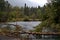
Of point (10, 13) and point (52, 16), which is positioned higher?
point (52, 16)

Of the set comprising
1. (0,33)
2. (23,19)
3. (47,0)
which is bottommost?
(23,19)

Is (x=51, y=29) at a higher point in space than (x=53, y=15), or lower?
lower

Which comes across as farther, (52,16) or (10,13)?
(10,13)

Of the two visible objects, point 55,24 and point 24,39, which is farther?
point 55,24

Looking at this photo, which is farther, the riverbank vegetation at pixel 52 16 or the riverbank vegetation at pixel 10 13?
the riverbank vegetation at pixel 10 13

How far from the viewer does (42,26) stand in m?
15.8

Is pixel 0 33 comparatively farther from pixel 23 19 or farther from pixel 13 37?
pixel 23 19

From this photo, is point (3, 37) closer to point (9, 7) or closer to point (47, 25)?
point (47, 25)

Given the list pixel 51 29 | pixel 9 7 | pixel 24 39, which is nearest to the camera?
pixel 24 39

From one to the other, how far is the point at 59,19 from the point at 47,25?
133 cm

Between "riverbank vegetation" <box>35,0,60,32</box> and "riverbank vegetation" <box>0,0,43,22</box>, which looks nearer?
"riverbank vegetation" <box>35,0,60,32</box>

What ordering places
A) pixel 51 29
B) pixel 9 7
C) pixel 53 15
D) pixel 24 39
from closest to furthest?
pixel 24 39
pixel 51 29
pixel 53 15
pixel 9 7

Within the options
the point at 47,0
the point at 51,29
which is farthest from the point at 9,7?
the point at 51,29

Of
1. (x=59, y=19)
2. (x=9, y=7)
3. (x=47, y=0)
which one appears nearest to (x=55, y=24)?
(x=59, y=19)
